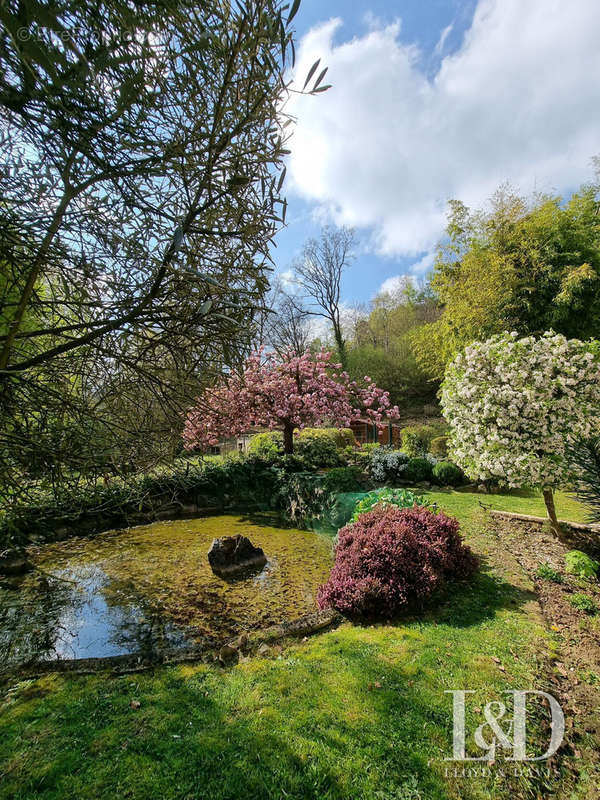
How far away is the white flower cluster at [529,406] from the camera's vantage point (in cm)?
490

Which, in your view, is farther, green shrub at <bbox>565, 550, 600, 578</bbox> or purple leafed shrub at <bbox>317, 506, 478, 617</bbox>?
green shrub at <bbox>565, 550, 600, 578</bbox>

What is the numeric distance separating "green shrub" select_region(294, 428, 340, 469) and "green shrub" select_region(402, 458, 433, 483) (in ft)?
8.61

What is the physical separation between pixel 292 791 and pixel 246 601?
300 cm

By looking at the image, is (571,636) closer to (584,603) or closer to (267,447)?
(584,603)

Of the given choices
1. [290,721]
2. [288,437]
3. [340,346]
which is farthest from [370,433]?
[290,721]

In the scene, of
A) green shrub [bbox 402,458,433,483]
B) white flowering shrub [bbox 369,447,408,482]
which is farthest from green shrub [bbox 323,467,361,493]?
green shrub [bbox 402,458,433,483]

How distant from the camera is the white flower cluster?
4902 mm

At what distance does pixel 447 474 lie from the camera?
991 centimetres

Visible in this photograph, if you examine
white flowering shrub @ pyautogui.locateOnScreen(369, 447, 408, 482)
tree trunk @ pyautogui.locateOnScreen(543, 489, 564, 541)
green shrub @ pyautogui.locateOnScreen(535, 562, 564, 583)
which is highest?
white flowering shrub @ pyautogui.locateOnScreen(369, 447, 408, 482)

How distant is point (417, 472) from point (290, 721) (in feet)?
28.9

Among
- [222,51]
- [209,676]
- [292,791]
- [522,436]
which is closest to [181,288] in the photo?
[222,51]

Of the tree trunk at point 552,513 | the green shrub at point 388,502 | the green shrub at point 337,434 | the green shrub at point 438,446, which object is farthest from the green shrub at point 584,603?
the green shrub at point 337,434

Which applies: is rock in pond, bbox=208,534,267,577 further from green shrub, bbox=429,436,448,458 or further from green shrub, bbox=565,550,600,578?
green shrub, bbox=429,436,448,458

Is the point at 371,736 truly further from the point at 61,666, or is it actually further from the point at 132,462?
the point at 61,666
